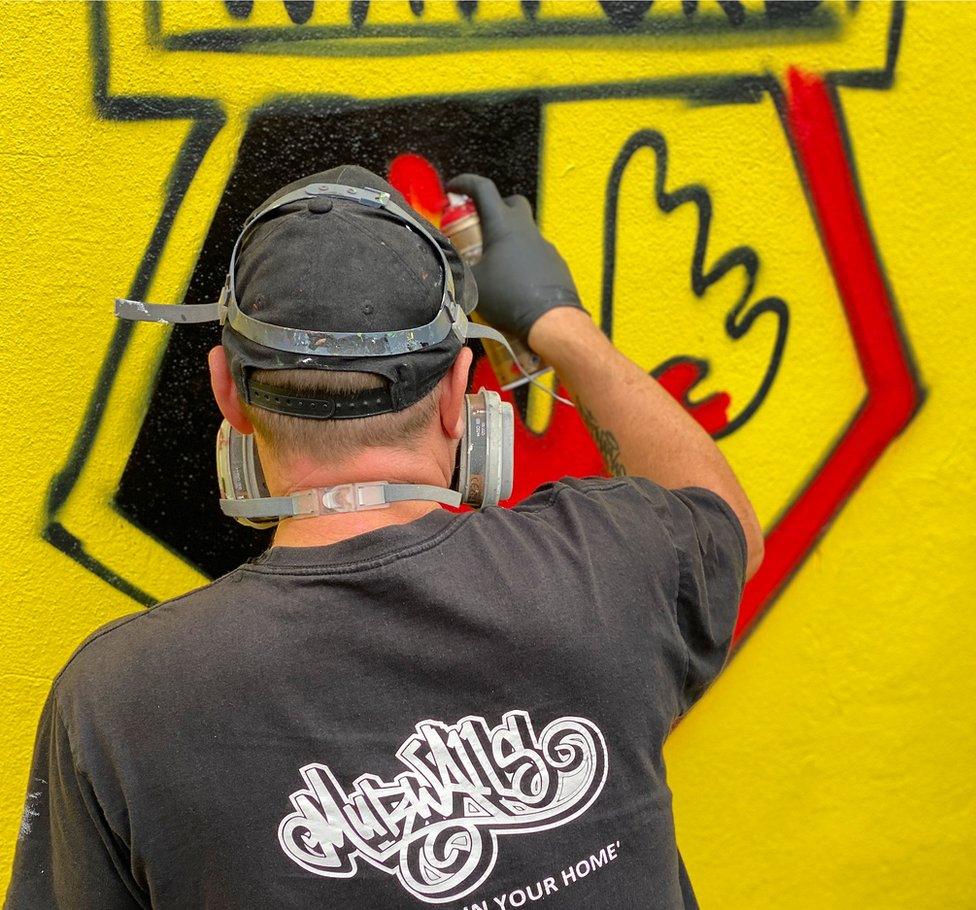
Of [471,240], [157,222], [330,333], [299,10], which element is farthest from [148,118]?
[330,333]

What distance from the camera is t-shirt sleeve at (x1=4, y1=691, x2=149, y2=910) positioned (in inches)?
45.9

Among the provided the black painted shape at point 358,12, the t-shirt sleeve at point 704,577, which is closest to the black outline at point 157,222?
the black painted shape at point 358,12

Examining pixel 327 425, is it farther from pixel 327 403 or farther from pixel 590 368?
pixel 590 368

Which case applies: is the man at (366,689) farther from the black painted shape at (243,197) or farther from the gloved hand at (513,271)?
the black painted shape at (243,197)

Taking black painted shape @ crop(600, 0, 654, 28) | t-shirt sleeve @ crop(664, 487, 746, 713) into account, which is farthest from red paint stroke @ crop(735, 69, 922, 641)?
t-shirt sleeve @ crop(664, 487, 746, 713)

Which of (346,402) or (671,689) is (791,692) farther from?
(346,402)

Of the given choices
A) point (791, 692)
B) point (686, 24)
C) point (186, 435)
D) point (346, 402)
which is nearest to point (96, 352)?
point (186, 435)

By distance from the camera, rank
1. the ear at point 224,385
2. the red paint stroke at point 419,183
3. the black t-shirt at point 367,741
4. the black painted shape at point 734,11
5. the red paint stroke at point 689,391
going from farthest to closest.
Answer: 1. the red paint stroke at point 689,391
2. the black painted shape at point 734,11
3. the red paint stroke at point 419,183
4. the ear at point 224,385
5. the black t-shirt at point 367,741

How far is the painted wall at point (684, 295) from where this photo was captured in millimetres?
1762

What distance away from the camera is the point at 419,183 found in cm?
194

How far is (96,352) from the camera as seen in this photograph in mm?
1796

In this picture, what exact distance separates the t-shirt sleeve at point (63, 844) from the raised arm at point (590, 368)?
3.13 ft

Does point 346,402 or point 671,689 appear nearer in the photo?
point 346,402

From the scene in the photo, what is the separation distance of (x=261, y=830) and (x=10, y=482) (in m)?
0.99
